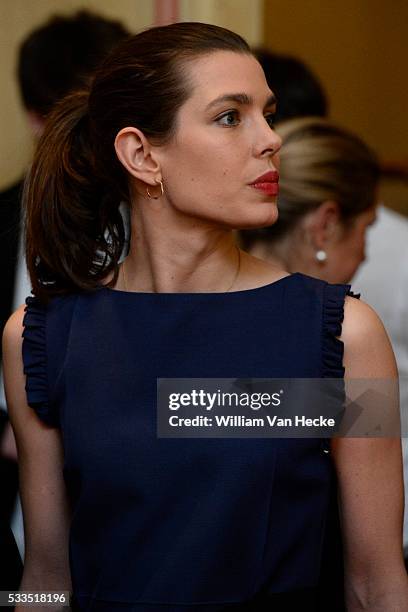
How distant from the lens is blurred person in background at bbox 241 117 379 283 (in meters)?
2.85

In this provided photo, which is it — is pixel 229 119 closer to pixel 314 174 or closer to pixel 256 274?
pixel 256 274

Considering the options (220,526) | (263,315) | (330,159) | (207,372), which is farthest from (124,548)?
(330,159)

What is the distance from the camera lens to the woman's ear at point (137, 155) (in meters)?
1.97

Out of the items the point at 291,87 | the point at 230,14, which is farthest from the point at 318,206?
the point at 230,14

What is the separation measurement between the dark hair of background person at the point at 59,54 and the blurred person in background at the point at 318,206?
0.61 meters

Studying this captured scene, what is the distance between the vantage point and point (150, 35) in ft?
6.48

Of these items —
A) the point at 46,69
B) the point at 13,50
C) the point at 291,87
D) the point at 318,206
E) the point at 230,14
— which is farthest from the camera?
the point at 230,14

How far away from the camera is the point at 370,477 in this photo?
1.94m

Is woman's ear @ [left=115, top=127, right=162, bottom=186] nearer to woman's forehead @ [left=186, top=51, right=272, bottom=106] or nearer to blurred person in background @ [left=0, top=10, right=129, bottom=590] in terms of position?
woman's forehead @ [left=186, top=51, right=272, bottom=106]

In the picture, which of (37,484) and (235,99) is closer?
(235,99)

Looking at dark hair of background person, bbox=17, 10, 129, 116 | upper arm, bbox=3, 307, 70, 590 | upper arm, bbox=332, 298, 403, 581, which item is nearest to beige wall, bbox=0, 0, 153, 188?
dark hair of background person, bbox=17, 10, 129, 116

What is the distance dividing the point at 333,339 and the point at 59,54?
1.58 metres

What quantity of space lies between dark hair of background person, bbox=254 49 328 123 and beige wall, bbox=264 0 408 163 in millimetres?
1985

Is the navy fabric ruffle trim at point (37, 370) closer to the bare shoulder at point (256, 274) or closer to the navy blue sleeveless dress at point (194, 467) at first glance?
the navy blue sleeveless dress at point (194, 467)
